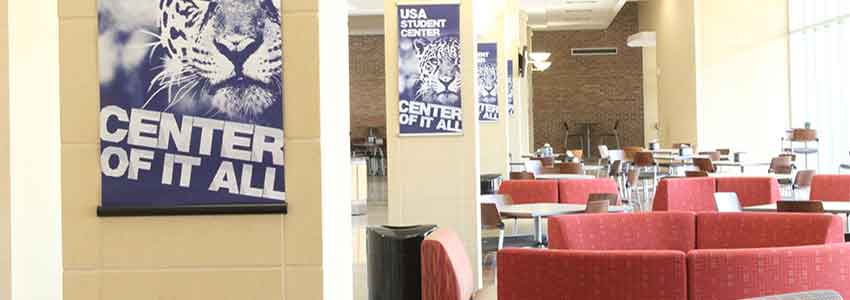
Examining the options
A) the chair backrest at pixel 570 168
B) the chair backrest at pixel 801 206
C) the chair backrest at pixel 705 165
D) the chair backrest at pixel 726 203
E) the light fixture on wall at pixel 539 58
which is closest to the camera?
the chair backrest at pixel 801 206

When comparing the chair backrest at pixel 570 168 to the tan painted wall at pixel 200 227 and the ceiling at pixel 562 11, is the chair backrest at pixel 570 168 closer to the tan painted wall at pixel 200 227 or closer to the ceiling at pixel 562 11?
the ceiling at pixel 562 11

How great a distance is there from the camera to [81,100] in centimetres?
308

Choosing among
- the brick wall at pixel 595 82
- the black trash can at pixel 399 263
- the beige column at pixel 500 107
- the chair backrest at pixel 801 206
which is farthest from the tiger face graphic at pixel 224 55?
the brick wall at pixel 595 82

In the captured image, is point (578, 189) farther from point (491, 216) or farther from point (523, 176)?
point (491, 216)

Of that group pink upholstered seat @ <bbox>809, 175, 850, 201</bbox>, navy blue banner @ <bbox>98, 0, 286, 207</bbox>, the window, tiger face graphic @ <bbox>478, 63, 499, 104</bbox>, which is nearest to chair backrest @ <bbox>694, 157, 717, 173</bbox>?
tiger face graphic @ <bbox>478, 63, 499, 104</bbox>

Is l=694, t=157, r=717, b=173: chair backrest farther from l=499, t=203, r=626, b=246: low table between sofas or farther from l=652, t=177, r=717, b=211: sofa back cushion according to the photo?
l=499, t=203, r=626, b=246: low table between sofas

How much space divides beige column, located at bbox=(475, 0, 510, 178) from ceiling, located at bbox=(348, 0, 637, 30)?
14.7 feet

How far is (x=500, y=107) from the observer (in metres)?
13.6

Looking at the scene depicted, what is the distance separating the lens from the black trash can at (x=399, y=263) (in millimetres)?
5219

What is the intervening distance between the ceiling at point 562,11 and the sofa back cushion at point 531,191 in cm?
865

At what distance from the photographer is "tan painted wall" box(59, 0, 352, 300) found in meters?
Result: 3.06

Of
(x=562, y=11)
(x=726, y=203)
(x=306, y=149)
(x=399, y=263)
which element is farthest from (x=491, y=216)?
(x=562, y=11)

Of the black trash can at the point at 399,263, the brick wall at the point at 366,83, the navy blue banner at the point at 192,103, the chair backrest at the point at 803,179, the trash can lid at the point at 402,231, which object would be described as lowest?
the black trash can at the point at 399,263

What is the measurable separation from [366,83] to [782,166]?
1586 cm
